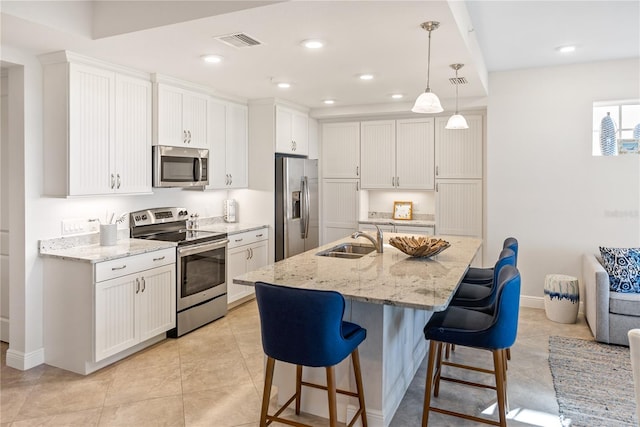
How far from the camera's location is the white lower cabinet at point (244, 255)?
4.75 metres

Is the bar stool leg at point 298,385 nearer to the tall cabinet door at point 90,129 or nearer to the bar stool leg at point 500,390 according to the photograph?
the bar stool leg at point 500,390

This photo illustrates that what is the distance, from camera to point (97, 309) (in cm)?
322

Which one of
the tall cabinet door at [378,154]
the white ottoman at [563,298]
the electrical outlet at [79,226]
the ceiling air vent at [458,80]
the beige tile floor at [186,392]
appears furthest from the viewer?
the tall cabinet door at [378,154]

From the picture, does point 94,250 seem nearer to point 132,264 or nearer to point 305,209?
point 132,264

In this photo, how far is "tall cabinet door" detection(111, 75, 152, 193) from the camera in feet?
12.3

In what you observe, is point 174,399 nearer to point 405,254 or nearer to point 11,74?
point 405,254

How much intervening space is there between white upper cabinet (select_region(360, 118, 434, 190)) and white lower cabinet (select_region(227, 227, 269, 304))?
1.78m

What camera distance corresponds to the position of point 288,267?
2820 millimetres

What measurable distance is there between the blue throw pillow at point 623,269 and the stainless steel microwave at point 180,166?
4.11 m

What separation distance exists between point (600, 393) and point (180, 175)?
3.94 meters

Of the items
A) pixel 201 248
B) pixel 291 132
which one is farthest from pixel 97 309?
pixel 291 132

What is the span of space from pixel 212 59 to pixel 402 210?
3563 mm

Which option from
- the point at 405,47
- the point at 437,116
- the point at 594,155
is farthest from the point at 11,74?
the point at 594,155

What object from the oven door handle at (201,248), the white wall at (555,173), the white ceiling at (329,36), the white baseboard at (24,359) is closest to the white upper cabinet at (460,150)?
the white wall at (555,173)
